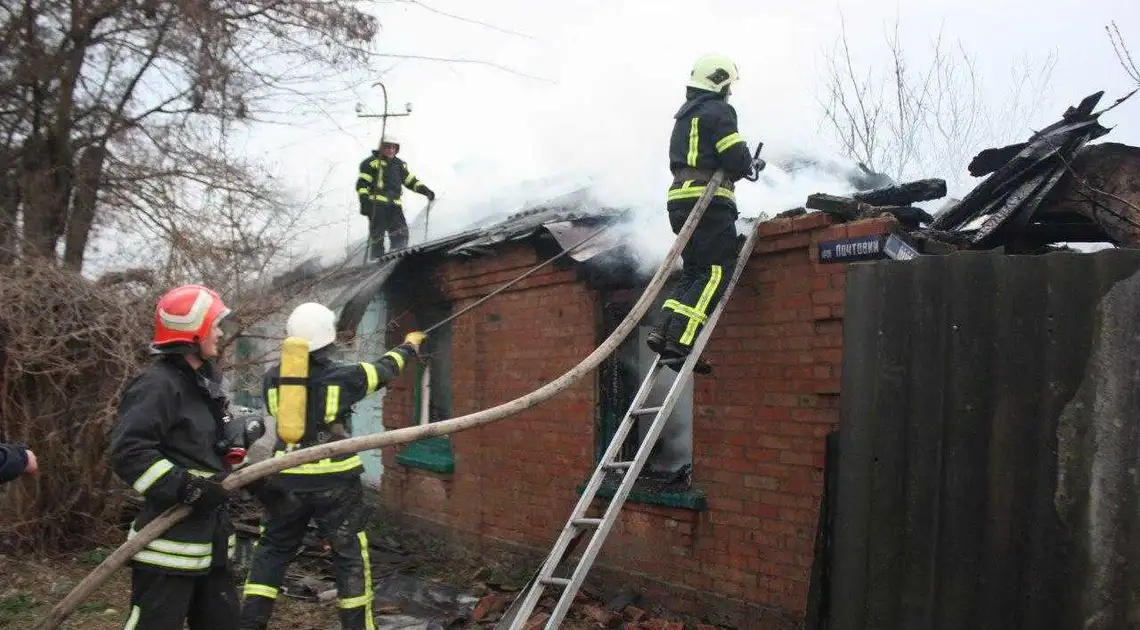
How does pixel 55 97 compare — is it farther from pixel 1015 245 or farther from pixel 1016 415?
pixel 1016 415

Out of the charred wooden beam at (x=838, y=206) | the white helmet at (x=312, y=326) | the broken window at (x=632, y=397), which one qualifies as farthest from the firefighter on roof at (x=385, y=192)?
the charred wooden beam at (x=838, y=206)

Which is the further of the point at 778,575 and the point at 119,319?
the point at 119,319

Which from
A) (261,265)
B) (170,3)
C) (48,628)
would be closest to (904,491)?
(48,628)

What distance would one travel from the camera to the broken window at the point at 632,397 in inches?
245

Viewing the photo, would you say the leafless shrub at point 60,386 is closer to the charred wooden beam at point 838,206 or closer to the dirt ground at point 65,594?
the dirt ground at point 65,594

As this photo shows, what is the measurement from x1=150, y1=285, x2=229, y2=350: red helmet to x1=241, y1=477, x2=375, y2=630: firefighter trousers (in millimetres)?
1348

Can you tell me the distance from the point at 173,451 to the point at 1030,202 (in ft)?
14.4

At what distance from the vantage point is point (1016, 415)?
6.75ft

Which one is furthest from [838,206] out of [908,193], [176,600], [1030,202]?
[176,600]

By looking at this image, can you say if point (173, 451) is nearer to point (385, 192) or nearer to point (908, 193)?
point (908, 193)

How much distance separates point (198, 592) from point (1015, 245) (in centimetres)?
457

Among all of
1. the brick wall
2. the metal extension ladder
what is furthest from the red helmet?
the brick wall

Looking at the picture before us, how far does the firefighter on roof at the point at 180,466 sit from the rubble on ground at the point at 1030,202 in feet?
10.2

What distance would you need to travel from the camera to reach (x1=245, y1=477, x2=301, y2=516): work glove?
4.55 meters
